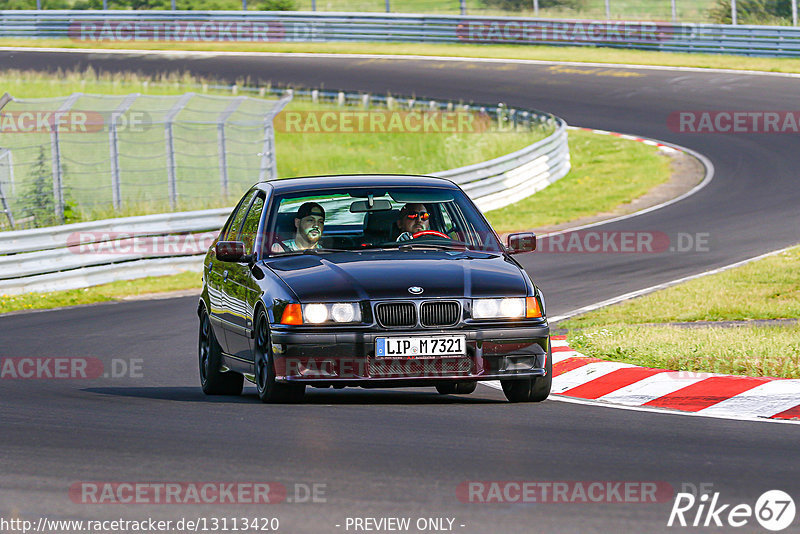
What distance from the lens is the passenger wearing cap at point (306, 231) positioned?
31.2 ft

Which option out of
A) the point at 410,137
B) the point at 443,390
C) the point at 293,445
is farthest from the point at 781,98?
the point at 293,445

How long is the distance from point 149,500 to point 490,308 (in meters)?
3.17

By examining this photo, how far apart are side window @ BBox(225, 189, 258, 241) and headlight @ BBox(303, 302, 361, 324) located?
2276mm

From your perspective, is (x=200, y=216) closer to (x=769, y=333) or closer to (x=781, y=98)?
(x=769, y=333)

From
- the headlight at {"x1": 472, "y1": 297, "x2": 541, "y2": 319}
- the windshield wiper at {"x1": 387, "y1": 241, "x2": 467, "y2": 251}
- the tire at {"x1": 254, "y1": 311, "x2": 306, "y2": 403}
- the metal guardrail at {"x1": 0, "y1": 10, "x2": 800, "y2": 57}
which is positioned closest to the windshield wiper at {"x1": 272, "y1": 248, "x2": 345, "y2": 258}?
the windshield wiper at {"x1": 387, "y1": 241, "x2": 467, "y2": 251}

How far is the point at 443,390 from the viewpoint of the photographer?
998 cm

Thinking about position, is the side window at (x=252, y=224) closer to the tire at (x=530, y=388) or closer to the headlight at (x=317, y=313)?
the headlight at (x=317, y=313)

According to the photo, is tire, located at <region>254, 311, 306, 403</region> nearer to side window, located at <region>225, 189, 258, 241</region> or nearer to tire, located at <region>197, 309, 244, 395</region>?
tire, located at <region>197, 309, 244, 395</region>

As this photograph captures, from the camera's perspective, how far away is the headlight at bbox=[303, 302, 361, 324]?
8.30 meters

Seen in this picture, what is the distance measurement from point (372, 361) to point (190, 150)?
20952mm

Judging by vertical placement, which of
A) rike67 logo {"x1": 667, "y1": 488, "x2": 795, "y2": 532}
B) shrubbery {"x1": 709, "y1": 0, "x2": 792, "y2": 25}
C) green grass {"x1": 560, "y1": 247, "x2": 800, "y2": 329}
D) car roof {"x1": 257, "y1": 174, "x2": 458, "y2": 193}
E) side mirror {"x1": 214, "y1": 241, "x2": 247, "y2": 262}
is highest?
car roof {"x1": 257, "y1": 174, "x2": 458, "y2": 193}

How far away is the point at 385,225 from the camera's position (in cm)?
961

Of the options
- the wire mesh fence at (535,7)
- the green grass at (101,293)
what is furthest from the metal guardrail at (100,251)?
the wire mesh fence at (535,7)

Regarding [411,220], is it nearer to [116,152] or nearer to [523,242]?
[523,242]
